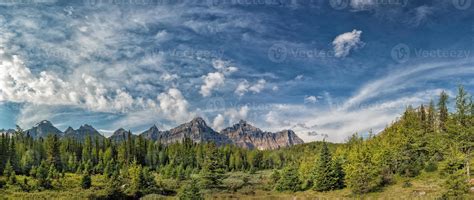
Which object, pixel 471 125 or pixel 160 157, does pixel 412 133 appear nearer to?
pixel 471 125

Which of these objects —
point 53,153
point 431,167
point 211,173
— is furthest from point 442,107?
point 53,153

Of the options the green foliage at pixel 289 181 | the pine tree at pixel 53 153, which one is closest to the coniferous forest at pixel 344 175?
the green foliage at pixel 289 181

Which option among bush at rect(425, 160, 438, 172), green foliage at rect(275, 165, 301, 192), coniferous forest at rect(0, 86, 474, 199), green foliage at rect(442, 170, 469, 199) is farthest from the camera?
green foliage at rect(275, 165, 301, 192)

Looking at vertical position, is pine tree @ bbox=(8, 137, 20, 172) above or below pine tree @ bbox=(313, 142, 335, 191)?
above

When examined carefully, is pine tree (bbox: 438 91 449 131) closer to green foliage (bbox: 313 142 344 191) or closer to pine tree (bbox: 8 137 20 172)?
green foliage (bbox: 313 142 344 191)

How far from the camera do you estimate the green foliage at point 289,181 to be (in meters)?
70.1

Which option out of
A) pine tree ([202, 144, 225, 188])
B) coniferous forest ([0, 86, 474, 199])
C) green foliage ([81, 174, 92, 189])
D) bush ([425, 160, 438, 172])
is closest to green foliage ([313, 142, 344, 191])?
coniferous forest ([0, 86, 474, 199])

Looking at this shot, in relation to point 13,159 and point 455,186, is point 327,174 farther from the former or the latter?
point 13,159

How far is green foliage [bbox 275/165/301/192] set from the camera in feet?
230

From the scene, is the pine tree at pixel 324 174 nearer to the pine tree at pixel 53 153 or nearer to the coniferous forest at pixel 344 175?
the coniferous forest at pixel 344 175

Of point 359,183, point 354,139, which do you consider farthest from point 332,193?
point 354,139

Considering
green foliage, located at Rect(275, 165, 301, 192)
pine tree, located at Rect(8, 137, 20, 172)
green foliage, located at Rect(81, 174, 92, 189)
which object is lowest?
green foliage, located at Rect(275, 165, 301, 192)

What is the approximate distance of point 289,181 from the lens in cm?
7012

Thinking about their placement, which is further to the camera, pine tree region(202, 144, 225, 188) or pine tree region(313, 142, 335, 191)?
pine tree region(202, 144, 225, 188)
